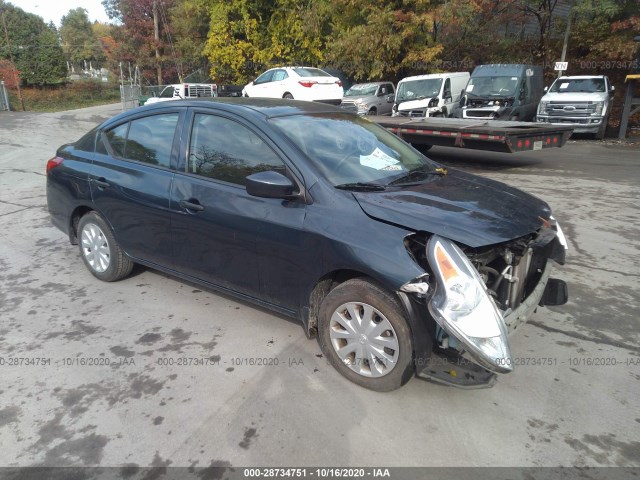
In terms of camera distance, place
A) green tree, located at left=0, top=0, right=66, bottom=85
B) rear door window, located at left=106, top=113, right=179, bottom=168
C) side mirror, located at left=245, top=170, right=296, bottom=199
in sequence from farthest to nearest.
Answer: green tree, located at left=0, top=0, right=66, bottom=85 < rear door window, located at left=106, top=113, right=179, bottom=168 < side mirror, located at left=245, top=170, right=296, bottom=199

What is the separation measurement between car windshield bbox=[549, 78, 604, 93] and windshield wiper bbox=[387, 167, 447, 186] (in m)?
15.2

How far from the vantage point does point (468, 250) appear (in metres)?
2.72

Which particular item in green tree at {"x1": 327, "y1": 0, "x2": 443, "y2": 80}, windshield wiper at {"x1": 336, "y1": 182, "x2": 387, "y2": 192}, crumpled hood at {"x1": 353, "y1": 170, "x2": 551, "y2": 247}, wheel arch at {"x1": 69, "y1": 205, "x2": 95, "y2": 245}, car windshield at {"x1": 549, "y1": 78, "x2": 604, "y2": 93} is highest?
green tree at {"x1": 327, "y1": 0, "x2": 443, "y2": 80}

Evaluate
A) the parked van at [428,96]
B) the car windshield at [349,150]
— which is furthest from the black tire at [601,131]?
the car windshield at [349,150]

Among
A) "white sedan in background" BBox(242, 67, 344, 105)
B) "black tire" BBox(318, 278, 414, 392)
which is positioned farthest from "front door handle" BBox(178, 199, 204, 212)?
"white sedan in background" BBox(242, 67, 344, 105)

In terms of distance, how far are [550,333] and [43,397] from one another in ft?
11.5

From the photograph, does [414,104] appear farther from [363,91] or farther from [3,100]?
[3,100]

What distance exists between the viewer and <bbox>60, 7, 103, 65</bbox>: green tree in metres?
70.0

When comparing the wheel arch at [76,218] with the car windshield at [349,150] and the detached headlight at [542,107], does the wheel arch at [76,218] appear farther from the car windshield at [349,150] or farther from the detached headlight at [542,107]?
the detached headlight at [542,107]

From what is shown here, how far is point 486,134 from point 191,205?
23.9 feet

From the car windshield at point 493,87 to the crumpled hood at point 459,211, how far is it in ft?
43.6

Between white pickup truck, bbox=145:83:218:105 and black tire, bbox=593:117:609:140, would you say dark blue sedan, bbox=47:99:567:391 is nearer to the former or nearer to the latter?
black tire, bbox=593:117:609:140

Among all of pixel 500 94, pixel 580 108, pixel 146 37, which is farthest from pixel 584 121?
pixel 146 37

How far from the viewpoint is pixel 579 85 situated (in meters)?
16.5
